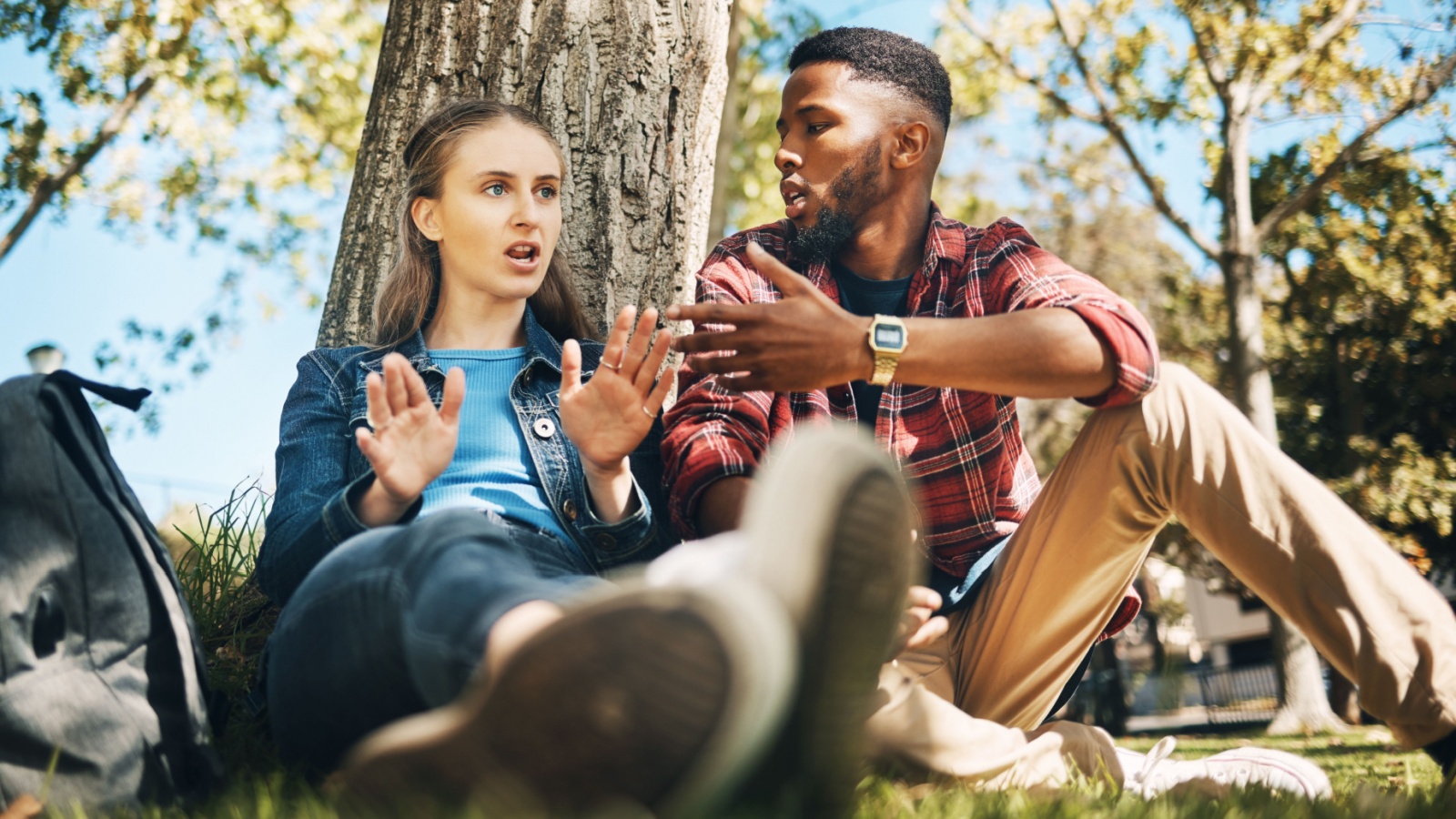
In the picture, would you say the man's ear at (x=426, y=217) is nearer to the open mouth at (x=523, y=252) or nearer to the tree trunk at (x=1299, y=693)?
the open mouth at (x=523, y=252)

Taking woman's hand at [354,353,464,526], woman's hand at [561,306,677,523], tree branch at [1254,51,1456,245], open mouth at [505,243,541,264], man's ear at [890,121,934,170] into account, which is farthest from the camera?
tree branch at [1254,51,1456,245]

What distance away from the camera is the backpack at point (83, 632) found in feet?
5.59

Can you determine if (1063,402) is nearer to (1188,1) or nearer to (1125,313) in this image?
(1188,1)

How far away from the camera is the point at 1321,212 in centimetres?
1571

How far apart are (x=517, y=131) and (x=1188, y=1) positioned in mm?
11693

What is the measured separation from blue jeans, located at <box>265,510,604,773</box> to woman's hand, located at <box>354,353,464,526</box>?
358 mm

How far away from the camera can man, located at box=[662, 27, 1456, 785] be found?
2002 mm

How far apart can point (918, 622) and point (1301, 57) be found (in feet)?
43.0

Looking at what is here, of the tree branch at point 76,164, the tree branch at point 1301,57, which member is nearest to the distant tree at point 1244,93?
the tree branch at point 1301,57

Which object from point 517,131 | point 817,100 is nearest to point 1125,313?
point 817,100

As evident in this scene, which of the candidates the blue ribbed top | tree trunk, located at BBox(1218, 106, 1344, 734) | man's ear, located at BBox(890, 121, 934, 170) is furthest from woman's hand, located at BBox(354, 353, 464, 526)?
tree trunk, located at BBox(1218, 106, 1344, 734)

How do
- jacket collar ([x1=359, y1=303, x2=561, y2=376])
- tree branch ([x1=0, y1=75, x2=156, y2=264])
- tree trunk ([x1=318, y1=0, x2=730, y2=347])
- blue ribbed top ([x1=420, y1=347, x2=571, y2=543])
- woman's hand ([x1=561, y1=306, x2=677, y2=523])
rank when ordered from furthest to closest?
tree branch ([x1=0, y1=75, x2=156, y2=264]), tree trunk ([x1=318, y1=0, x2=730, y2=347]), jacket collar ([x1=359, y1=303, x2=561, y2=376]), blue ribbed top ([x1=420, y1=347, x2=571, y2=543]), woman's hand ([x1=561, y1=306, x2=677, y2=523])

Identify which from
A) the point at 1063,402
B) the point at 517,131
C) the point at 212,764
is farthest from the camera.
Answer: the point at 1063,402

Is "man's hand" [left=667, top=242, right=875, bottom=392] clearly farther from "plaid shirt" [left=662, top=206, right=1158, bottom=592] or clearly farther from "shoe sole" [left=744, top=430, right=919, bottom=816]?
"shoe sole" [left=744, top=430, right=919, bottom=816]
